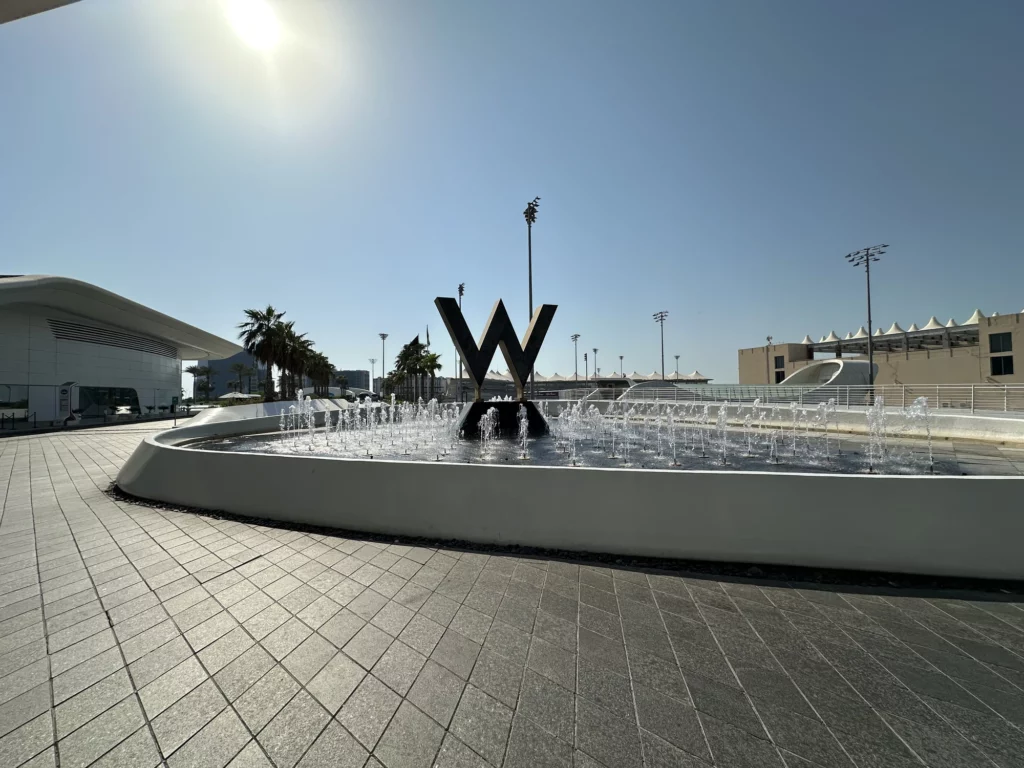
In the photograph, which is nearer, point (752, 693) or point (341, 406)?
point (752, 693)

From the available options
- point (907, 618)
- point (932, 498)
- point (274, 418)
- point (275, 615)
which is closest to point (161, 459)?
point (275, 615)

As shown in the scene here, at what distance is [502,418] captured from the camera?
11.4 metres

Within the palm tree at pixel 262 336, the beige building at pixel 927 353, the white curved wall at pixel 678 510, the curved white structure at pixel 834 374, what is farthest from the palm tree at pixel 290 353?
the beige building at pixel 927 353

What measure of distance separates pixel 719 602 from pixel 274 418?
1505 centimetres

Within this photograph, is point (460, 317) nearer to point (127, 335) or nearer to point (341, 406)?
point (341, 406)

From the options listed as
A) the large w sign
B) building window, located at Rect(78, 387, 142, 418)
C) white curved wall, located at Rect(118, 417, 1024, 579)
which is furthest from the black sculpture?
building window, located at Rect(78, 387, 142, 418)

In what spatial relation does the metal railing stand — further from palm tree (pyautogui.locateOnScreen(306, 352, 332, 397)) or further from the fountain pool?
palm tree (pyautogui.locateOnScreen(306, 352, 332, 397))

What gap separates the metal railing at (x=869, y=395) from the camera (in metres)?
14.8

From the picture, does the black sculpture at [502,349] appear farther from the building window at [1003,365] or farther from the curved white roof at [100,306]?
the building window at [1003,365]

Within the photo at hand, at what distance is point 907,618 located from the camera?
10.2 feet

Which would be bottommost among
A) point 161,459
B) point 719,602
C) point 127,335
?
point 719,602

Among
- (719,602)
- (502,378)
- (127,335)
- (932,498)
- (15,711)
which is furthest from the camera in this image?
(502,378)

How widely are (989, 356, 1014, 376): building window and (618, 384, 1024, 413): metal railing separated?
17123 millimetres

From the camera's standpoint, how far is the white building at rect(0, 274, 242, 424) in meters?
22.7
